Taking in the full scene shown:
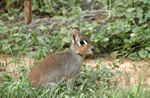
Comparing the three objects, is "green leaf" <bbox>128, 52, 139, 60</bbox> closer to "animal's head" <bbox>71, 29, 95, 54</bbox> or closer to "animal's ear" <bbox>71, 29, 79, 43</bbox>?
"animal's head" <bbox>71, 29, 95, 54</bbox>

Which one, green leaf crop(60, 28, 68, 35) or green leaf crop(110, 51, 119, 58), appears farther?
green leaf crop(60, 28, 68, 35)

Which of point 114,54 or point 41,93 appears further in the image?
point 114,54

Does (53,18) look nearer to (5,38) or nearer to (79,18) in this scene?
(79,18)

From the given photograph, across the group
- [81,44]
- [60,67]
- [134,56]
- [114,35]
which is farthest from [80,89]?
[114,35]

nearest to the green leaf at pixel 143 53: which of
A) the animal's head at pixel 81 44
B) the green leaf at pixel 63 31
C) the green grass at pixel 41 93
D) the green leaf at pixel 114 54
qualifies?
the green leaf at pixel 114 54

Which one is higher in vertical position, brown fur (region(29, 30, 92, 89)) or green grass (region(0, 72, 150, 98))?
brown fur (region(29, 30, 92, 89))

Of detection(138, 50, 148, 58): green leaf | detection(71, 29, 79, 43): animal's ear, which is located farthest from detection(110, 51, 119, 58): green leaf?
detection(71, 29, 79, 43): animal's ear

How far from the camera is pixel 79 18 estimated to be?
692 cm

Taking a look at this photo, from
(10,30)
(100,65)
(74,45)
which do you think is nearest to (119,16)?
(100,65)

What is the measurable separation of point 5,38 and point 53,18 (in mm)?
1589

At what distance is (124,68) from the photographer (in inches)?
221

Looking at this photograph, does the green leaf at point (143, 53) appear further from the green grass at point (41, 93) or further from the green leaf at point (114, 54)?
the green grass at point (41, 93)

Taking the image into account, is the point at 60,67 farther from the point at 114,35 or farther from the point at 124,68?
the point at 114,35

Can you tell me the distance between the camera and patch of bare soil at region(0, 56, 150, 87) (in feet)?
16.6
